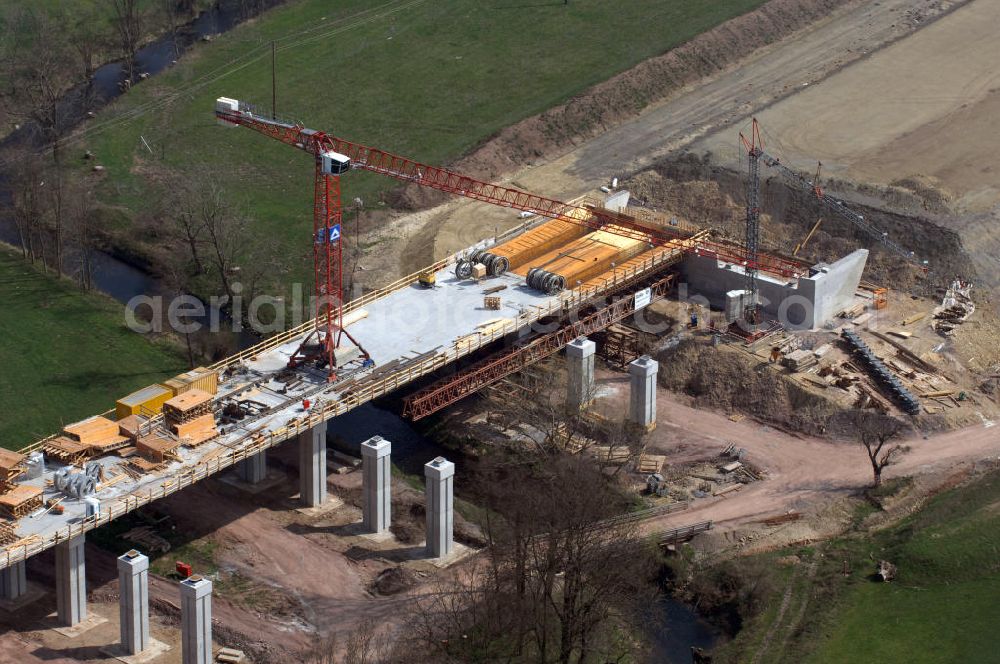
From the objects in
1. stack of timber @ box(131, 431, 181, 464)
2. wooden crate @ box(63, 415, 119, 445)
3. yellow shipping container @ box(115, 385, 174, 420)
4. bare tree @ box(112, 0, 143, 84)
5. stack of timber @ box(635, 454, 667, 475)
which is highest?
bare tree @ box(112, 0, 143, 84)

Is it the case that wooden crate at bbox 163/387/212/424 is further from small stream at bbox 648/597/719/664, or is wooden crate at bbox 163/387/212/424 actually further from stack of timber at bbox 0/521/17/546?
small stream at bbox 648/597/719/664

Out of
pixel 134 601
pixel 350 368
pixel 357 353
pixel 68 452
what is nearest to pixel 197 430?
pixel 68 452

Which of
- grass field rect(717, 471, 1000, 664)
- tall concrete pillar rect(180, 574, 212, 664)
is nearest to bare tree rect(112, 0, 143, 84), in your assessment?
tall concrete pillar rect(180, 574, 212, 664)

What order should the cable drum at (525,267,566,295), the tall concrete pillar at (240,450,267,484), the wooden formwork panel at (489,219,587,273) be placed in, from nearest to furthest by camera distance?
the tall concrete pillar at (240,450,267,484) < the cable drum at (525,267,566,295) < the wooden formwork panel at (489,219,587,273)

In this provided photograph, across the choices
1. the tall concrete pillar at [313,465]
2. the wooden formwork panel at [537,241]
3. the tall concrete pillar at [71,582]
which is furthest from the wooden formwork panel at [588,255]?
the tall concrete pillar at [71,582]

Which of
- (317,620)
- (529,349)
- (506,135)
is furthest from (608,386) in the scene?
(506,135)

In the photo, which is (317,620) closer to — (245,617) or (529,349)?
(245,617)

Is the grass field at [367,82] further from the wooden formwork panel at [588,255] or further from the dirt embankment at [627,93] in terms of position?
the wooden formwork panel at [588,255]
